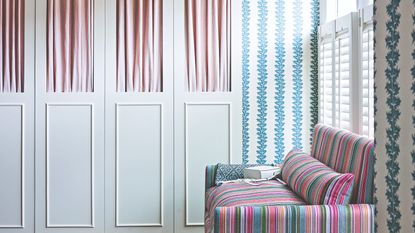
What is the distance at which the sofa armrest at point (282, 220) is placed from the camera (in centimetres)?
265

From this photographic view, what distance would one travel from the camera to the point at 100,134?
4711 millimetres

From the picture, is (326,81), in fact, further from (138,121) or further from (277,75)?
Result: (138,121)

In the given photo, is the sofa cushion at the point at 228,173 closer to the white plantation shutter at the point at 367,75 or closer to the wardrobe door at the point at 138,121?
the wardrobe door at the point at 138,121

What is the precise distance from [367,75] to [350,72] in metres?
0.20

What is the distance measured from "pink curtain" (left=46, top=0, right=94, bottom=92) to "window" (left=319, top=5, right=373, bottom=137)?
5.80 feet

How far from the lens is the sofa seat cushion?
133 inches

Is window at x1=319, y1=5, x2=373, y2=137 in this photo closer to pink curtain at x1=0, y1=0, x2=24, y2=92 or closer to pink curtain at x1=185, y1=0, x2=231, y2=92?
pink curtain at x1=185, y1=0, x2=231, y2=92

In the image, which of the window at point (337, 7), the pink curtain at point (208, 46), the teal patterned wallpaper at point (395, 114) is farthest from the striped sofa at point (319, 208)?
the teal patterned wallpaper at point (395, 114)

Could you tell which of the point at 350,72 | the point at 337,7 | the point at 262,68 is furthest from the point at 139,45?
the point at 350,72

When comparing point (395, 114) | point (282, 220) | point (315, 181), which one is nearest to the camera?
point (395, 114)

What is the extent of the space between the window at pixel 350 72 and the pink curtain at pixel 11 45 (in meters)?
2.27

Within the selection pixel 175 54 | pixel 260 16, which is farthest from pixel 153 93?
pixel 260 16

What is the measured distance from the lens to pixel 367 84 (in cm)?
353

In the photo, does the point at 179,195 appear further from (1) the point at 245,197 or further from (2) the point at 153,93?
(1) the point at 245,197
